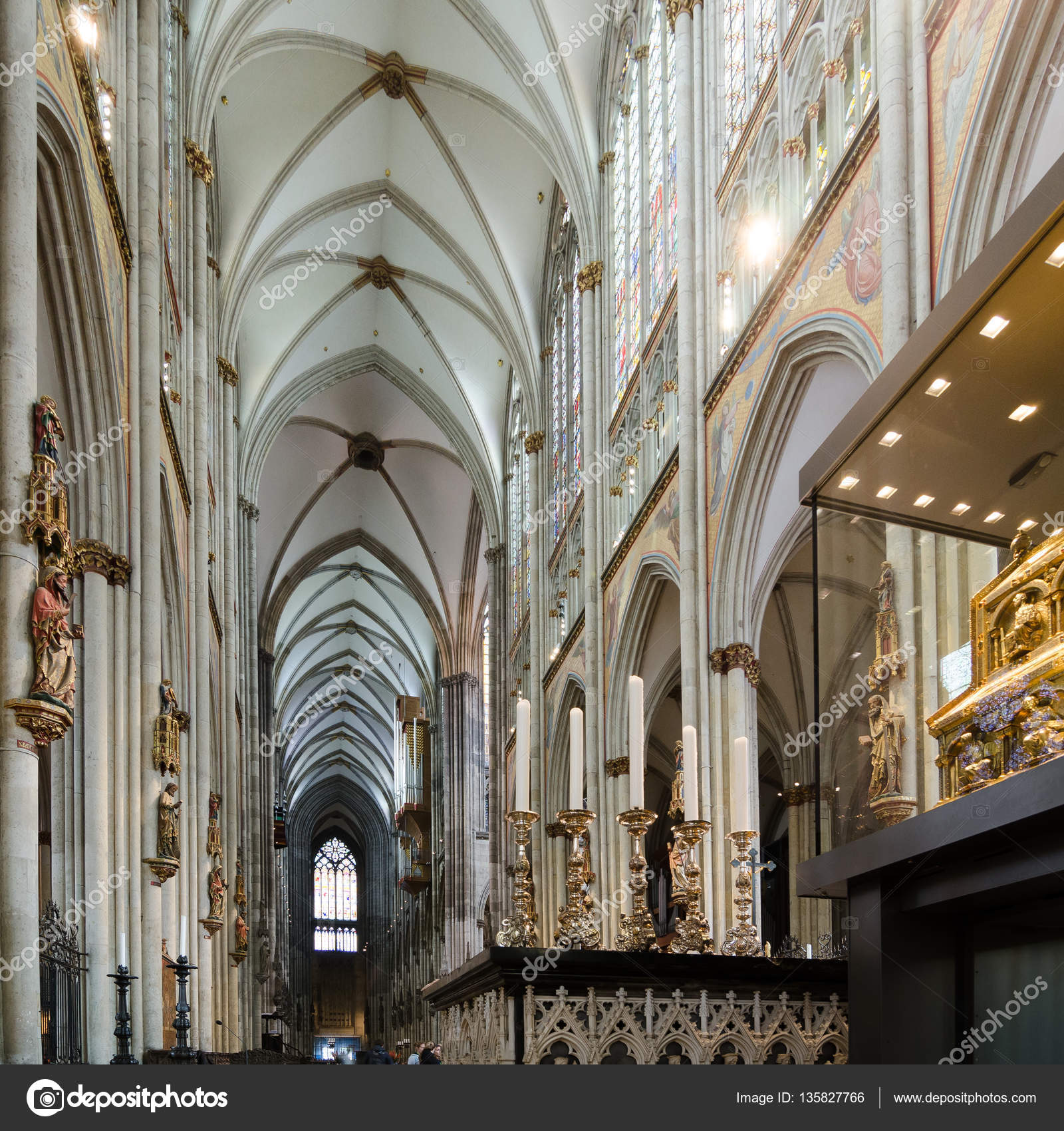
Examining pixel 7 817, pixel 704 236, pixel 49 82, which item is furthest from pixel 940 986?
pixel 704 236

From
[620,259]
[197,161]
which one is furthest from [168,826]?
[620,259]

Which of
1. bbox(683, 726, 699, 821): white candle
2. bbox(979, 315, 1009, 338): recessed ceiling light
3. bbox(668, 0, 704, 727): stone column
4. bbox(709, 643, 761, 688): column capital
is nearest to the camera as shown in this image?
bbox(979, 315, 1009, 338): recessed ceiling light

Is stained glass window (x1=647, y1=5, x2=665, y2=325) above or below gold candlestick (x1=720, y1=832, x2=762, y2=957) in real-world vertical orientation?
above

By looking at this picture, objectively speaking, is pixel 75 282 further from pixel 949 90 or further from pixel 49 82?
pixel 949 90

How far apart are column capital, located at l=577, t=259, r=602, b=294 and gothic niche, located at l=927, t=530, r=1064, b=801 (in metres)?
15.2

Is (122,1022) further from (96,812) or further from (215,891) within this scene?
(215,891)

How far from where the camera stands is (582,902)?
6062mm

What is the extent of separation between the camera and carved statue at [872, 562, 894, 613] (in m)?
4.15

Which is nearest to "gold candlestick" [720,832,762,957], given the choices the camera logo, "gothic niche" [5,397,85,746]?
"gothic niche" [5,397,85,746]

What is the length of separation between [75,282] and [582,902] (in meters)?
6.27

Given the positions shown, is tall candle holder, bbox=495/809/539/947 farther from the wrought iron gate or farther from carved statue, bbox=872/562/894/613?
the wrought iron gate

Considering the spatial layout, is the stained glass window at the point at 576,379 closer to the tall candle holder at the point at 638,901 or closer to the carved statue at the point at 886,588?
the tall candle holder at the point at 638,901

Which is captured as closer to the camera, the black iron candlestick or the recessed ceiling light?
the recessed ceiling light

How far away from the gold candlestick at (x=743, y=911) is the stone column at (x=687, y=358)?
5.59 m
